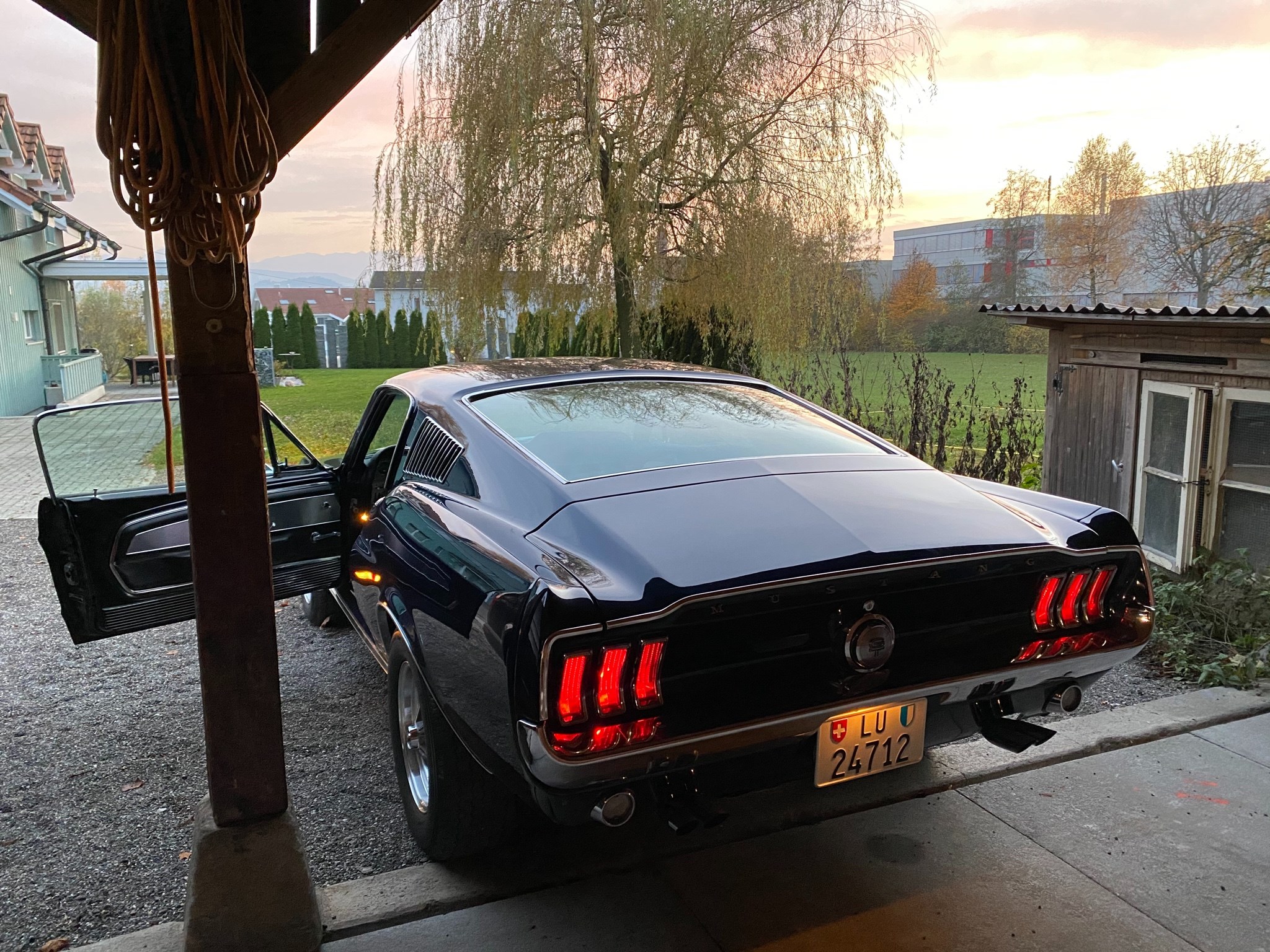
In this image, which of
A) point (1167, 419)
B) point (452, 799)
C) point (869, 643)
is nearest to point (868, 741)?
point (869, 643)

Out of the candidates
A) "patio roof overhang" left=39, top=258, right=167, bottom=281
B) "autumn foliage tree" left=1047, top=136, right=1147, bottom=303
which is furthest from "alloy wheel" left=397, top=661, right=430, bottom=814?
"autumn foliage tree" left=1047, top=136, right=1147, bottom=303

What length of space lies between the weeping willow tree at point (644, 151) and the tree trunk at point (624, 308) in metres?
0.03

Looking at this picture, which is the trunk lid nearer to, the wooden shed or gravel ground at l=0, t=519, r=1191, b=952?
gravel ground at l=0, t=519, r=1191, b=952

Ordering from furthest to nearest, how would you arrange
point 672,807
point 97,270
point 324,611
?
point 97,270 → point 324,611 → point 672,807

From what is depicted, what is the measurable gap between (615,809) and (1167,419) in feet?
18.4

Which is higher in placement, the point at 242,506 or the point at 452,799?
the point at 242,506

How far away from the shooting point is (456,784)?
2650 mm

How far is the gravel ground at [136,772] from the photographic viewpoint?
274 centimetres

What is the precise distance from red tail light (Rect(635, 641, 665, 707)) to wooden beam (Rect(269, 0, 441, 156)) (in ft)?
5.18

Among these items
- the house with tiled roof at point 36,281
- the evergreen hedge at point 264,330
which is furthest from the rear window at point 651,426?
the evergreen hedge at point 264,330

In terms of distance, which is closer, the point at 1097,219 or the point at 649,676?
the point at 649,676

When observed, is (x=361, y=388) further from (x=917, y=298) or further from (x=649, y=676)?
(x=649, y=676)

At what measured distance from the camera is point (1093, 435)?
689 cm

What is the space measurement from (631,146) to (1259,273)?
844 cm
